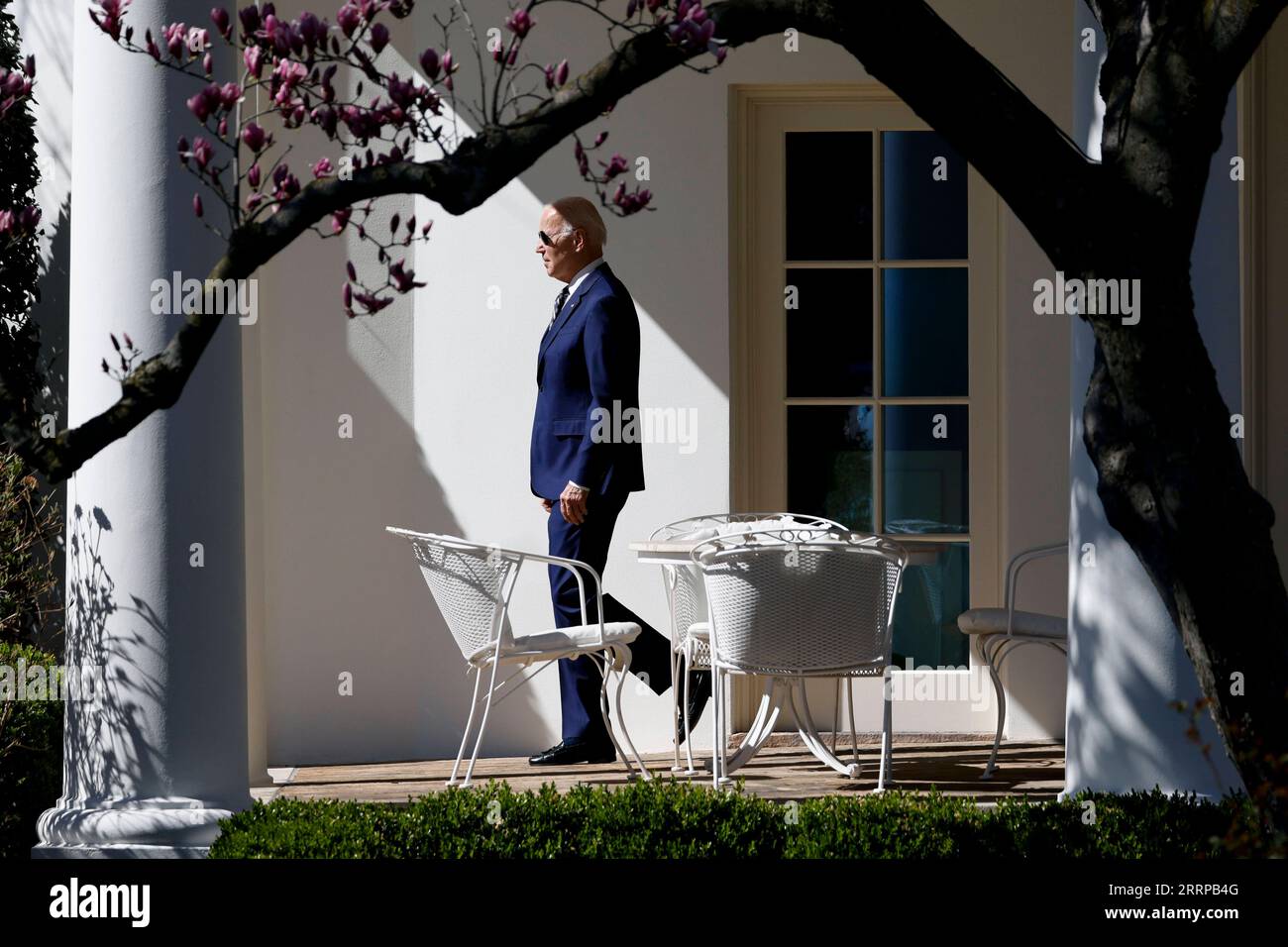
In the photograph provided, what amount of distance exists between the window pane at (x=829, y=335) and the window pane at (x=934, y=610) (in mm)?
847

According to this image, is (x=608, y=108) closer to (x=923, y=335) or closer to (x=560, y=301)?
(x=560, y=301)

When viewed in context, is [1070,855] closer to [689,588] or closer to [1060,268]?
[1060,268]

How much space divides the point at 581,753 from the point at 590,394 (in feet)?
4.68

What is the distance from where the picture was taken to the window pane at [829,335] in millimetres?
7098

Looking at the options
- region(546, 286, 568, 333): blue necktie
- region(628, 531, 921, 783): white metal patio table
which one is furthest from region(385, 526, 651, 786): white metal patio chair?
region(546, 286, 568, 333): blue necktie

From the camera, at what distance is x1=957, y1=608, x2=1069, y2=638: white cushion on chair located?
223 inches

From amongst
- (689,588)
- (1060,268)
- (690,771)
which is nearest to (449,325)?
(689,588)

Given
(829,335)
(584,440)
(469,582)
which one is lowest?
(469,582)

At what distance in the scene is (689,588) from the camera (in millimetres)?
5930

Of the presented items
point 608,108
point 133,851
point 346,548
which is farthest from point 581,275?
point 608,108

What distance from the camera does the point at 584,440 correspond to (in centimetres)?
600

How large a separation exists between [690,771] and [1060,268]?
3.33m

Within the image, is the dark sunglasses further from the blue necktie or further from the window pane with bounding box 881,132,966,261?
the window pane with bounding box 881,132,966,261
